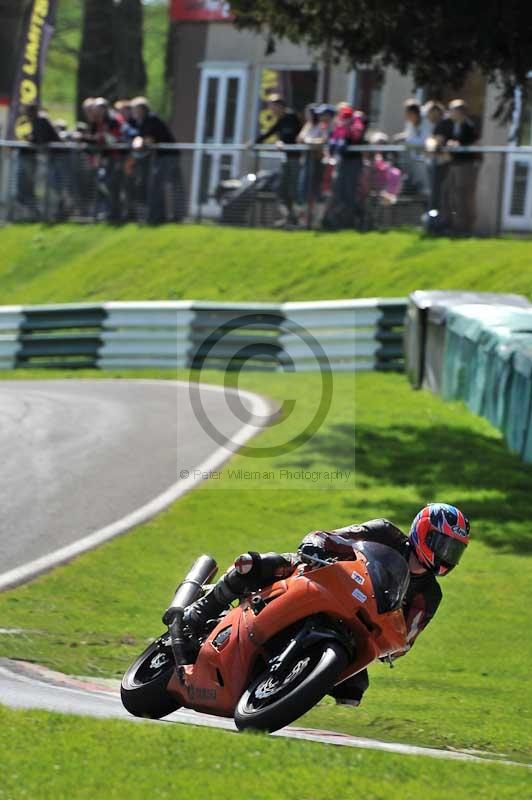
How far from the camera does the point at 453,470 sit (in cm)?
1448

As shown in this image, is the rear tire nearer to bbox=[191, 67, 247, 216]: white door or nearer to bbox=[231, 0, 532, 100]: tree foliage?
bbox=[231, 0, 532, 100]: tree foliage

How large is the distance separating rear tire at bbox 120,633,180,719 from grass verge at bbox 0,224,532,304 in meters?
15.0

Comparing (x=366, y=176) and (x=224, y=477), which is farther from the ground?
(x=366, y=176)

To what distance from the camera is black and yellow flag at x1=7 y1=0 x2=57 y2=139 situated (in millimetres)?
33594

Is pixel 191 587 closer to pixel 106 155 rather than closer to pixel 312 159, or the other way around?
pixel 312 159

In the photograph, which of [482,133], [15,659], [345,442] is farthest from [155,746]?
[482,133]

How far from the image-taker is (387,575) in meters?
6.87

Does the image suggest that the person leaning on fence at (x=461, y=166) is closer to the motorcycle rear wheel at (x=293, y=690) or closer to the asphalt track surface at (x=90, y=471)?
the asphalt track surface at (x=90, y=471)

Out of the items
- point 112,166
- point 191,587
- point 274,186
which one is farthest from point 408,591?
point 112,166

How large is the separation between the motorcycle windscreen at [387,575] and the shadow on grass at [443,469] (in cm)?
517

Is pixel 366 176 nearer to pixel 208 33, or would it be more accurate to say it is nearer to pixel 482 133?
pixel 482 133

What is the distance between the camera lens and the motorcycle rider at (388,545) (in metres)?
7.00

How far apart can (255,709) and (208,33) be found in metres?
31.0

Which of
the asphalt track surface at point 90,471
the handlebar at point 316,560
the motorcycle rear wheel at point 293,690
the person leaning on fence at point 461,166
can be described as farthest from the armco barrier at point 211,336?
the motorcycle rear wheel at point 293,690
